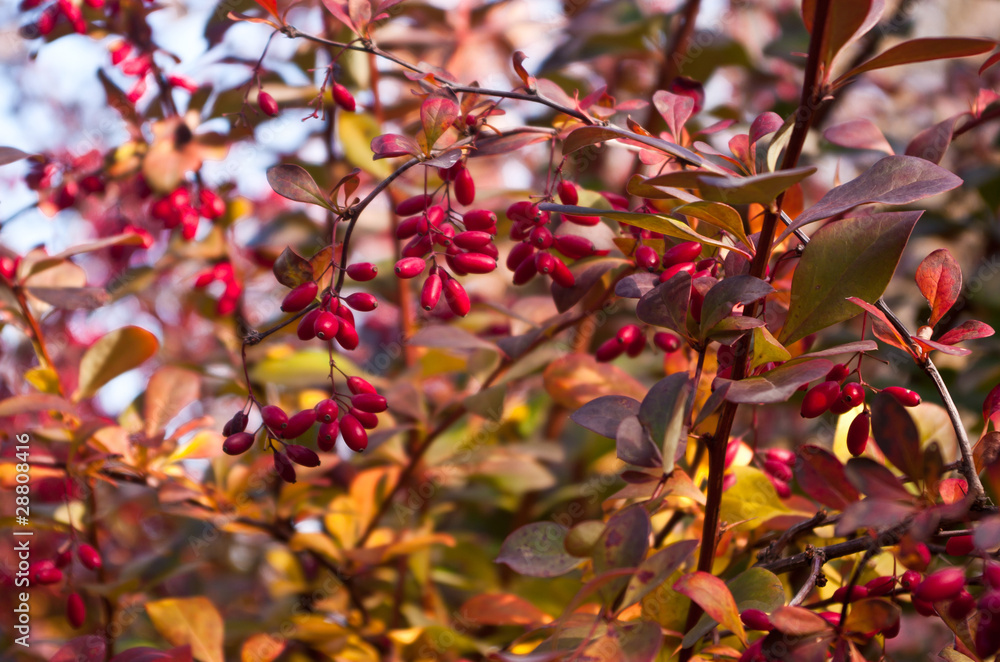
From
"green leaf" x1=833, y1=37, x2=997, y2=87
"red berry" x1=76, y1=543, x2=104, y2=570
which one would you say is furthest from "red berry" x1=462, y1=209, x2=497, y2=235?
"red berry" x1=76, y1=543, x2=104, y2=570

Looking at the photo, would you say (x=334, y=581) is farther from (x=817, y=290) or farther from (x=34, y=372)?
(x=817, y=290)

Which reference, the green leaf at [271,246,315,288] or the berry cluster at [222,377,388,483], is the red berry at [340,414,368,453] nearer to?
the berry cluster at [222,377,388,483]

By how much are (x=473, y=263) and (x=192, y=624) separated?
59cm

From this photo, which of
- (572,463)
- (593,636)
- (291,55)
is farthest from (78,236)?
(593,636)

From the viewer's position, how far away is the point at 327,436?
0.70 metres

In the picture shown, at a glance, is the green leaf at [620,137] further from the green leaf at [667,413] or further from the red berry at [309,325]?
A: the red berry at [309,325]

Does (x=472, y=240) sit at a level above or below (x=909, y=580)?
above

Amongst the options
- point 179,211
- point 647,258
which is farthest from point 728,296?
point 179,211

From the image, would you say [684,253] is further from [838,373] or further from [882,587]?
[882,587]

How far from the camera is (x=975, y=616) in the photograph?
1.83 feet

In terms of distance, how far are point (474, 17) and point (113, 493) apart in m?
1.31

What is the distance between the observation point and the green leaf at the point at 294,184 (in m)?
0.65

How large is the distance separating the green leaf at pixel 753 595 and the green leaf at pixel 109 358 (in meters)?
0.81

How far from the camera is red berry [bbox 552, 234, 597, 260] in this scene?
756 millimetres
